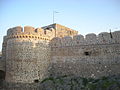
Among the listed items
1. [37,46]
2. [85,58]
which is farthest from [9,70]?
[85,58]

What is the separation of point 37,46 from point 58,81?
398 cm

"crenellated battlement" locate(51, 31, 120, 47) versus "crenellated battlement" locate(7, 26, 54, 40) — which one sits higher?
"crenellated battlement" locate(7, 26, 54, 40)

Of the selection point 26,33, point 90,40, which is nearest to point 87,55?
point 90,40

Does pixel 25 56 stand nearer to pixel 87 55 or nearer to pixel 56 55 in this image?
pixel 56 55

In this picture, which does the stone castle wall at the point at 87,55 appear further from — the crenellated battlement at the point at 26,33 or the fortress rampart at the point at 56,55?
the crenellated battlement at the point at 26,33

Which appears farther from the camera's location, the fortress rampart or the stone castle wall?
the fortress rampart

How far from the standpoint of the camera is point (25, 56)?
13.2 m

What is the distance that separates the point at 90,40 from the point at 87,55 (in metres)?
1.42

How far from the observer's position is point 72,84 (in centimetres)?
1170

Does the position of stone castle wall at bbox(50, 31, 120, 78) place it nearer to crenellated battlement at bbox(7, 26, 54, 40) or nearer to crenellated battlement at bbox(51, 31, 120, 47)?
crenellated battlement at bbox(51, 31, 120, 47)

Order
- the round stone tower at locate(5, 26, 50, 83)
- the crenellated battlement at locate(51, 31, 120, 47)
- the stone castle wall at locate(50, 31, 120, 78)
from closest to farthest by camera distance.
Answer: the stone castle wall at locate(50, 31, 120, 78) → the crenellated battlement at locate(51, 31, 120, 47) → the round stone tower at locate(5, 26, 50, 83)

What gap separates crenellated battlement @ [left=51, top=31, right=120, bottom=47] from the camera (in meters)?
11.8

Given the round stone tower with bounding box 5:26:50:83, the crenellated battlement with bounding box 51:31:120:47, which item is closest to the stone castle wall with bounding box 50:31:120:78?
the crenellated battlement with bounding box 51:31:120:47

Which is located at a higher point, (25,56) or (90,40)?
(90,40)
